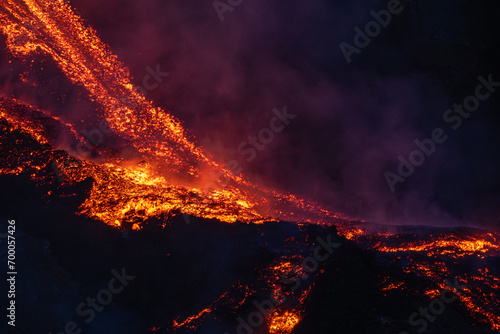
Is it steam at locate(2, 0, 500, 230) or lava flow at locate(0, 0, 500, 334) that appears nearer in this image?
lava flow at locate(0, 0, 500, 334)

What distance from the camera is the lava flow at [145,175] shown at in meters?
3.09

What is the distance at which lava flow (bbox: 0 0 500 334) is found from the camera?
122 inches

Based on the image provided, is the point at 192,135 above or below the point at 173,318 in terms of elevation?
above

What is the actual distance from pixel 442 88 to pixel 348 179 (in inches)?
95.2

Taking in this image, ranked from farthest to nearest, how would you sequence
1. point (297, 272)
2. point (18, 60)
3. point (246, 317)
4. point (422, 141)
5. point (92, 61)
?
point (422, 141)
point (92, 61)
point (18, 60)
point (297, 272)
point (246, 317)

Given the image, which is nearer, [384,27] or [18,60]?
[18,60]

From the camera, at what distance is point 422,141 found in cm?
551

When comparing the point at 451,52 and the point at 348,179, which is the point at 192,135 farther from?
the point at 451,52

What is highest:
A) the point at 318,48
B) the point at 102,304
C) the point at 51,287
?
the point at 318,48

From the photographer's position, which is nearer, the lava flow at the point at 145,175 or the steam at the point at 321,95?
the lava flow at the point at 145,175

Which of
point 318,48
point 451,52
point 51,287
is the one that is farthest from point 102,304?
point 451,52

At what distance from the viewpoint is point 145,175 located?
3764 millimetres

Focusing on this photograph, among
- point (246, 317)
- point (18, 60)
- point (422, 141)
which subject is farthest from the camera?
point (422, 141)

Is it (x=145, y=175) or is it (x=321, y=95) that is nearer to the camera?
(x=145, y=175)
